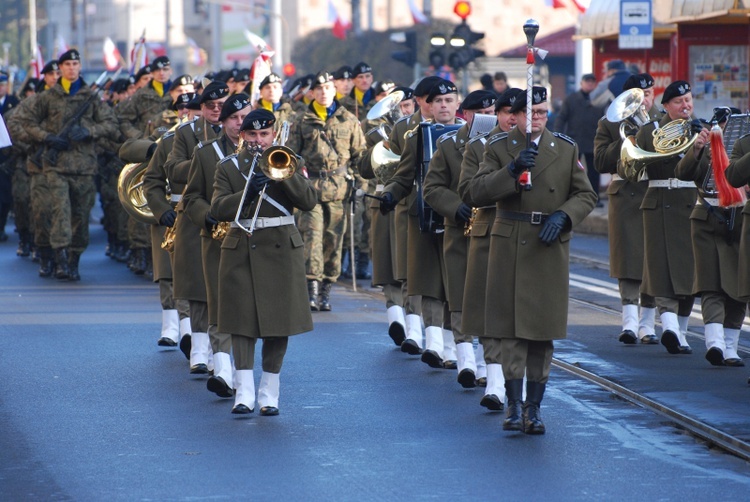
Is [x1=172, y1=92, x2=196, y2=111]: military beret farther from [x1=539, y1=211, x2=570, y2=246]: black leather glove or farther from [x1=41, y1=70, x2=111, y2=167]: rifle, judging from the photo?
[x1=41, y1=70, x2=111, y2=167]: rifle

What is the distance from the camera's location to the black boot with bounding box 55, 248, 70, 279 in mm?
17188

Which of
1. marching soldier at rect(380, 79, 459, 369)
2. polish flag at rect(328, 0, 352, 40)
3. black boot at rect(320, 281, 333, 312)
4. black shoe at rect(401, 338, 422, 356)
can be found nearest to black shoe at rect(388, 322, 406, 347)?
black shoe at rect(401, 338, 422, 356)

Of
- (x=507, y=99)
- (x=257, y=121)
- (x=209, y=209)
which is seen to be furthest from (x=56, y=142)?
(x=507, y=99)

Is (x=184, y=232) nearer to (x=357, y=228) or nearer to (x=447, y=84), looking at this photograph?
(x=447, y=84)

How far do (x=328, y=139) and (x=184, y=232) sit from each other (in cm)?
451

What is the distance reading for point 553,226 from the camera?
845 centimetres

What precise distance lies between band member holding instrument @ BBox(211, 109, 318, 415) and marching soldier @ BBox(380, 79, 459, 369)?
1.62 metres

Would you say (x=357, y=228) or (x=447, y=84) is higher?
(x=447, y=84)

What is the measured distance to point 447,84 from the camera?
419 inches

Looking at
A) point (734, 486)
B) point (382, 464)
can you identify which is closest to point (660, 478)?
point (734, 486)

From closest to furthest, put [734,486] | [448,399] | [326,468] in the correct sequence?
[734,486]
[326,468]
[448,399]

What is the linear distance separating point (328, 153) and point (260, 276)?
5877 mm

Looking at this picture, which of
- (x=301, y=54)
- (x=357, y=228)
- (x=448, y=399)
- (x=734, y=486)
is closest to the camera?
(x=734, y=486)

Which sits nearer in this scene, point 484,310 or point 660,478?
point 660,478
